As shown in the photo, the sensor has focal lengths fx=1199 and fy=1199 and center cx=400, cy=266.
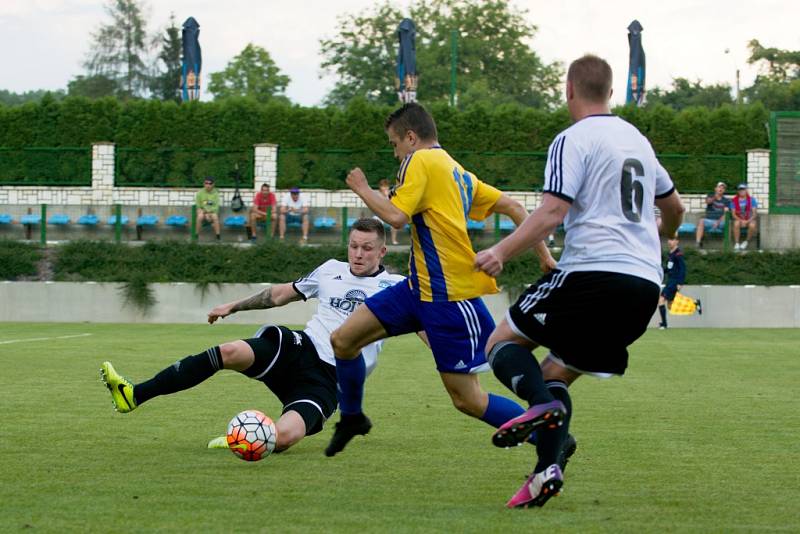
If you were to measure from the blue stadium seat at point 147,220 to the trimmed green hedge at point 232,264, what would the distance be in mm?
2635

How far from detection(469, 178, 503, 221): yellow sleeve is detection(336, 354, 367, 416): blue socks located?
42.4 inches

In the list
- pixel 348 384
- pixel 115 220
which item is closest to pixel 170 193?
pixel 115 220

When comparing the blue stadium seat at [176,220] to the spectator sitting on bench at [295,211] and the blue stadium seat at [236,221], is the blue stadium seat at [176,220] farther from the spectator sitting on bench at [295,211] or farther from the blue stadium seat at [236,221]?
the spectator sitting on bench at [295,211]

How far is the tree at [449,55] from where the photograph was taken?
263 ft

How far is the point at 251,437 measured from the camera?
6.78m

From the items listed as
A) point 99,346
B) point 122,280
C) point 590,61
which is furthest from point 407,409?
point 122,280

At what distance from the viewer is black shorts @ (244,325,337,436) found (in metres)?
7.30

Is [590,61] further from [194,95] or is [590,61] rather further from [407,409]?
[194,95]

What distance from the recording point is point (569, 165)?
536 centimetres

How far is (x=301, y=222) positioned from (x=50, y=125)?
1087 centimetres

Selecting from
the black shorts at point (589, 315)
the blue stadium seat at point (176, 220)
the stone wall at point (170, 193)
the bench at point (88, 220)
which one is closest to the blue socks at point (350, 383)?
the black shorts at point (589, 315)

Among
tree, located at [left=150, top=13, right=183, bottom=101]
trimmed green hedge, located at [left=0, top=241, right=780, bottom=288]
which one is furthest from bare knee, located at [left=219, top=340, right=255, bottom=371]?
tree, located at [left=150, top=13, right=183, bottom=101]

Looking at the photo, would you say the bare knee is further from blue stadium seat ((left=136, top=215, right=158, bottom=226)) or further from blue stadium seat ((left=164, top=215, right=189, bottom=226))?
blue stadium seat ((left=136, top=215, right=158, bottom=226))

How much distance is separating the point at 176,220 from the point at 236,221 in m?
1.67
